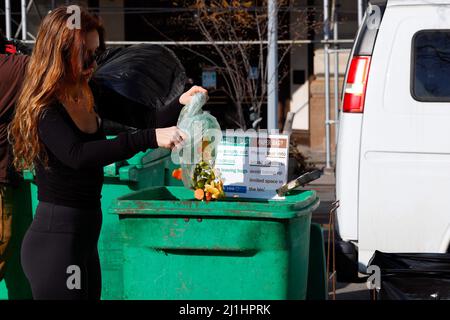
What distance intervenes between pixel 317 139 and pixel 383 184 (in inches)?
398

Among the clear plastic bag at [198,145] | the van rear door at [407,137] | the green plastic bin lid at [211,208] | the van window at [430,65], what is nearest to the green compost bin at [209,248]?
the green plastic bin lid at [211,208]

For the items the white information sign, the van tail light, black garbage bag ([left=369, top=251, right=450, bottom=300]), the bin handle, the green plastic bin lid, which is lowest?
black garbage bag ([left=369, top=251, right=450, bottom=300])

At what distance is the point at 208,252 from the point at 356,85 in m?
2.02

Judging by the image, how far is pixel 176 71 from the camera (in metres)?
5.54

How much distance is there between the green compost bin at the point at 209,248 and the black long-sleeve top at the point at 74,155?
31 centimetres

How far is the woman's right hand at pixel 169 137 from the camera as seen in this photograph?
317 centimetres

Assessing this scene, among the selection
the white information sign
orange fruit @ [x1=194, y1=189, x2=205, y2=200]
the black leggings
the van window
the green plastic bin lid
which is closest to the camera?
the black leggings

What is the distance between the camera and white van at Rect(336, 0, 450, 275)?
496cm

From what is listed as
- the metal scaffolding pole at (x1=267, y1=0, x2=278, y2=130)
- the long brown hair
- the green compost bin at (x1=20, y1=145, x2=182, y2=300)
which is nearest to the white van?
the green compost bin at (x1=20, y1=145, x2=182, y2=300)

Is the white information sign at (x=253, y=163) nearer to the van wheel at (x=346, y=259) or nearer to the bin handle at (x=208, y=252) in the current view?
the bin handle at (x=208, y=252)

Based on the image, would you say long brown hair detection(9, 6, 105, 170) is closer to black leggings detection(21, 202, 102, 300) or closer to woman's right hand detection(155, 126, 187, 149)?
black leggings detection(21, 202, 102, 300)

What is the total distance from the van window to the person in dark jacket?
2325mm

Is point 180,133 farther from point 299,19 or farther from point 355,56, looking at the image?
point 299,19

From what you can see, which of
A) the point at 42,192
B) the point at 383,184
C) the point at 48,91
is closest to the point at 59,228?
the point at 42,192
